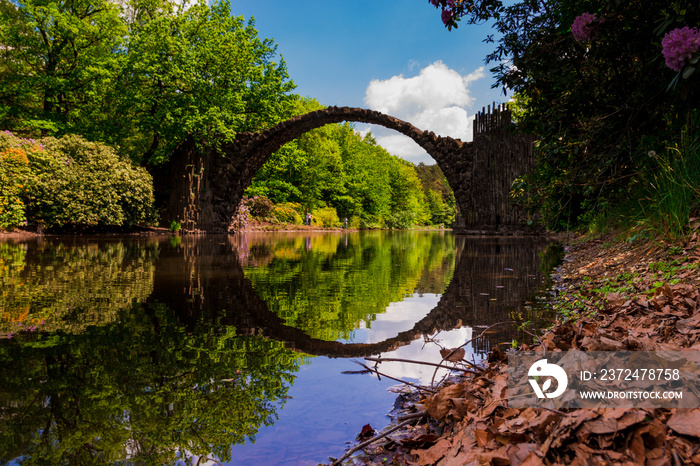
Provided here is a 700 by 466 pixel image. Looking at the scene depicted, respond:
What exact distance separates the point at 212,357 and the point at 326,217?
30990 millimetres

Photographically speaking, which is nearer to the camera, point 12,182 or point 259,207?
point 12,182

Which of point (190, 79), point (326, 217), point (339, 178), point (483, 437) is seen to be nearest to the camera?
point (483, 437)

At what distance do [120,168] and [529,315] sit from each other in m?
16.7

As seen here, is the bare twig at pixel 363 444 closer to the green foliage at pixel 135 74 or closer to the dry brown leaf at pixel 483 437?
the dry brown leaf at pixel 483 437

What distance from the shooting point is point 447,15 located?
3.61 m

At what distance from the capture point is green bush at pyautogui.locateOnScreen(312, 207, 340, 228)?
32.3m

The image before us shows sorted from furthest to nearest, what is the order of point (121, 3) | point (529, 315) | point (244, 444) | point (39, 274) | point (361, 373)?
point (121, 3)
point (39, 274)
point (529, 315)
point (361, 373)
point (244, 444)

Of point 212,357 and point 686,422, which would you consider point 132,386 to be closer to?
point 212,357

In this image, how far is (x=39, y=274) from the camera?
4793 millimetres

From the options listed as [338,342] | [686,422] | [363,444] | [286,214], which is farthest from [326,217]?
[686,422]

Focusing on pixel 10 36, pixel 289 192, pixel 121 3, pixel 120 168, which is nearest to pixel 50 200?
pixel 120 168

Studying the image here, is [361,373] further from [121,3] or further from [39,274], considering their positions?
[121,3]

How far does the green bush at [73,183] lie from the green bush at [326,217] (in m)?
17.5

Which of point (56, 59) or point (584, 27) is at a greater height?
point (56, 59)
